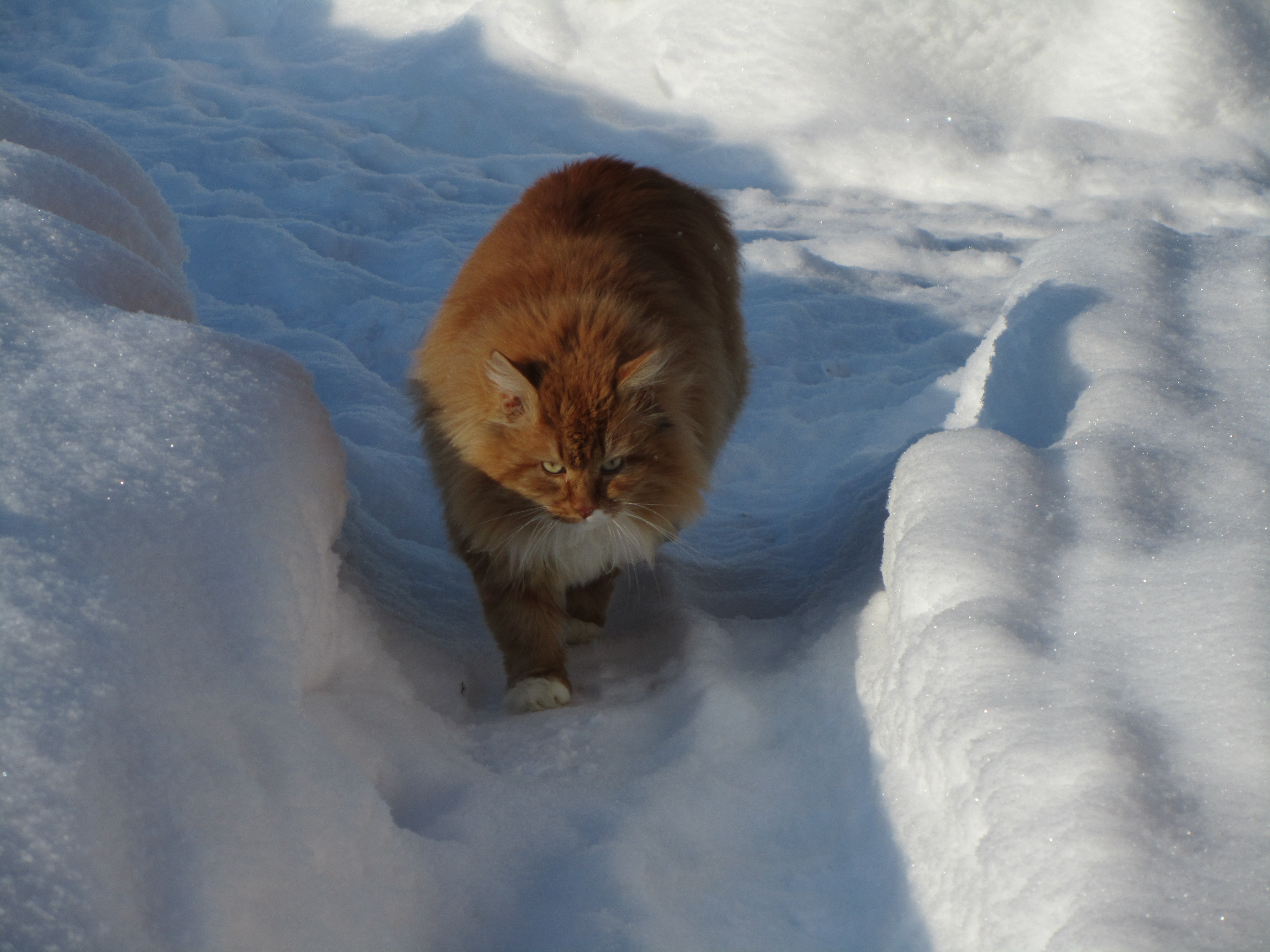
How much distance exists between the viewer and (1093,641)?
1.48 meters

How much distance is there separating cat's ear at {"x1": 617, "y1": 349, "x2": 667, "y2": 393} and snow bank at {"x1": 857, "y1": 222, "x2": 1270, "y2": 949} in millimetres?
586

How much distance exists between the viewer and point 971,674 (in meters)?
1.48

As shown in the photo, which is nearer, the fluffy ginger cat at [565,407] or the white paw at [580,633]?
the fluffy ginger cat at [565,407]

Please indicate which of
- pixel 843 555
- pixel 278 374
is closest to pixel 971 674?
pixel 843 555

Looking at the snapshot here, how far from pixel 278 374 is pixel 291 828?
3.16 ft

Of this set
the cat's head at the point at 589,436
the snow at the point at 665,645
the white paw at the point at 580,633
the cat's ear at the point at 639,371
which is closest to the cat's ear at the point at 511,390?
the cat's head at the point at 589,436

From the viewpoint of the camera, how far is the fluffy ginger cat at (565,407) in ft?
7.04

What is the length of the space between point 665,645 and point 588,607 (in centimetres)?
33

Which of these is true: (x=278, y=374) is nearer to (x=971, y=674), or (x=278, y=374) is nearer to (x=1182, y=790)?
(x=971, y=674)

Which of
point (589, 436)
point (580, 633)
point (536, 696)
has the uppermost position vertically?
point (589, 436)

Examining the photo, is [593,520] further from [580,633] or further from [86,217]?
[86,217]

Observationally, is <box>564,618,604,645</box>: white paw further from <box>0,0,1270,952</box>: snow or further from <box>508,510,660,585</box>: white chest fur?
<box>508,510,660,585</box>: white chest fur

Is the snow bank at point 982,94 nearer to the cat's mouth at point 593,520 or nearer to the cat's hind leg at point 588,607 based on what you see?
the cat's hind leg at point 588,607

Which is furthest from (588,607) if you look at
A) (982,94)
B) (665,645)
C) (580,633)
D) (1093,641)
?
(982,94)
